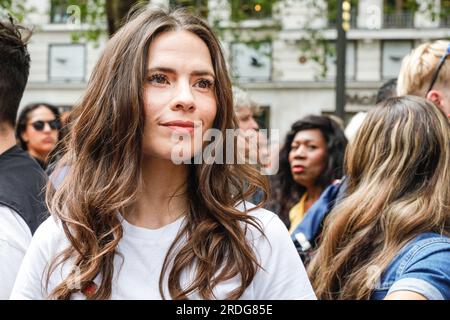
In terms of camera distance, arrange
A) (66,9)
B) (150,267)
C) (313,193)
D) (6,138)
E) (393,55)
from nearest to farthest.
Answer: (150,267), (6,138), (313,193), (66,9), (393,55)

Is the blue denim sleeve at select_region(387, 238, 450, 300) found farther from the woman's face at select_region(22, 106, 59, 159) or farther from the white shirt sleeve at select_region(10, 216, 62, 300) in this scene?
the woman's face at select_region(22, 106, 59, 159)

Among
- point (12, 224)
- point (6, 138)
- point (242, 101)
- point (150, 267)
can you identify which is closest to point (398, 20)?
point (242, 101)

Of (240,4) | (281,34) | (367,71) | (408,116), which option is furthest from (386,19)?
(408,116)

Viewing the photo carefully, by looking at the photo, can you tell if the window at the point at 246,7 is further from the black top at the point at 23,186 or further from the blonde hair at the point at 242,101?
the black top at the point at 23,186

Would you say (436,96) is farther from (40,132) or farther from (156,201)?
(40,132)

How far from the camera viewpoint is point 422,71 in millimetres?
3980

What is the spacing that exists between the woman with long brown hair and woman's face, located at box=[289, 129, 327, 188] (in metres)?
3.20

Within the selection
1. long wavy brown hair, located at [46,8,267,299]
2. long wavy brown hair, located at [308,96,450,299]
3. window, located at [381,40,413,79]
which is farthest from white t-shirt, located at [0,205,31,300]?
window, located at [381,40,413,79]

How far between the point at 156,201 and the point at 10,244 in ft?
1.99

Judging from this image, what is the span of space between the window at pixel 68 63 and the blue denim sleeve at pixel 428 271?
81.6 feet

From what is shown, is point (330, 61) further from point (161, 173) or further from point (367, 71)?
point (161, 173)

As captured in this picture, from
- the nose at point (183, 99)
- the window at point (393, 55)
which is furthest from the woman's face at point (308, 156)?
the window at point (393, 55)

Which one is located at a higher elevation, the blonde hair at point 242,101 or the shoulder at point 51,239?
the blonde hair at point 242,101

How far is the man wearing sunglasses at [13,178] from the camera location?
257cm
